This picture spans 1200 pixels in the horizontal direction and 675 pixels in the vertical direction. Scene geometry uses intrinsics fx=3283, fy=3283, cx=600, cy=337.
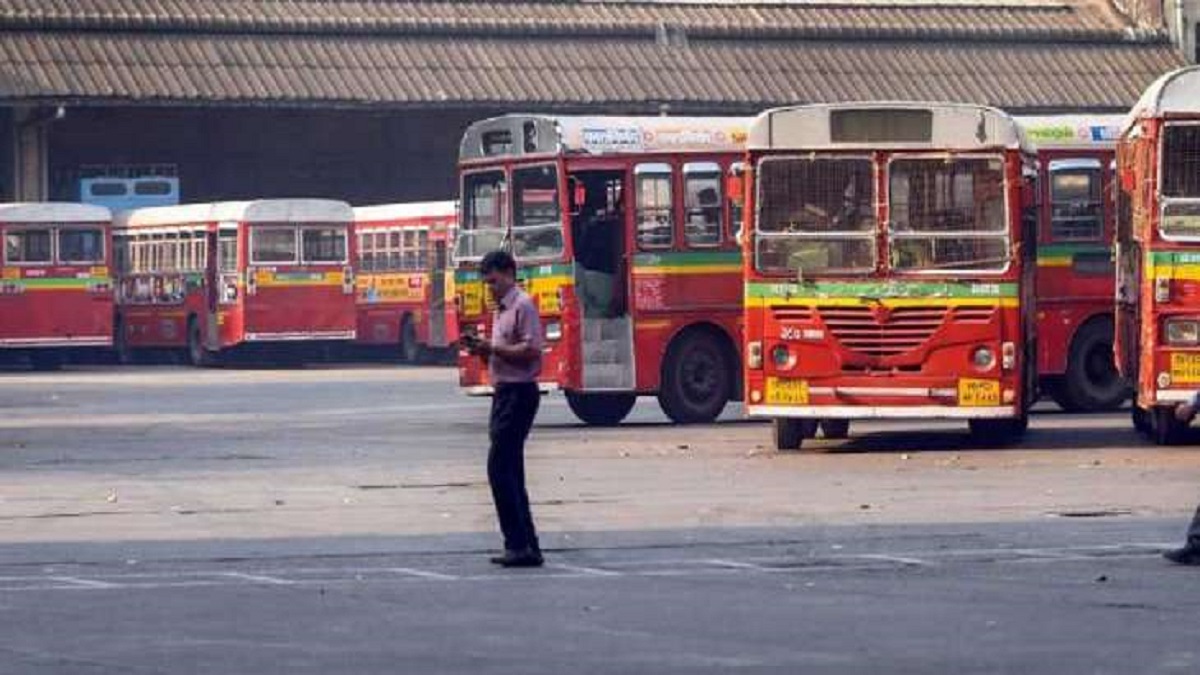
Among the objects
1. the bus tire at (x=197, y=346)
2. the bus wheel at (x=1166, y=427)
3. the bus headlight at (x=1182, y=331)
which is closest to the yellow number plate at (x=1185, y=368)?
the bus headlight at (x=1182, y=331)

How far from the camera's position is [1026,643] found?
44.7 feet

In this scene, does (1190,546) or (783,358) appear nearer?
(1190,546)

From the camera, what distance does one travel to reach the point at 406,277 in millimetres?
58094

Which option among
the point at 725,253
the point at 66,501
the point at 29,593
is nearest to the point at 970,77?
the point at 725,253

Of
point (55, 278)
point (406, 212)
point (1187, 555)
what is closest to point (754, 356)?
point (1187, 555)

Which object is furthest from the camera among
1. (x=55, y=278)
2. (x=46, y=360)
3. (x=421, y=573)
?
(x=46, y=360)

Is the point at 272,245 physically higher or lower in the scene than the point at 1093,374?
higher

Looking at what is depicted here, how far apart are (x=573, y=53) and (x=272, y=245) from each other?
11423 millimetres

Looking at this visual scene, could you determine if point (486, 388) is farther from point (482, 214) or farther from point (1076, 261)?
point (1076, 261)

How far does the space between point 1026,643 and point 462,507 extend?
29.2 feet

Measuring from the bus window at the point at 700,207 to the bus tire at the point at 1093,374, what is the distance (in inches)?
150

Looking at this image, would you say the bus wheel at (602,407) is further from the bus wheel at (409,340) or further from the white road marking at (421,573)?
the bus wheel at (409,340)

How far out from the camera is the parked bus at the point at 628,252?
32.6m

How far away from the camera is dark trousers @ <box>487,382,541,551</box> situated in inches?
690
